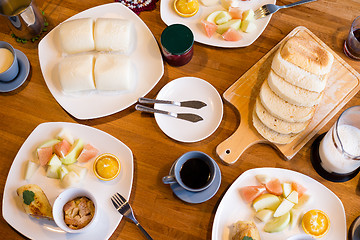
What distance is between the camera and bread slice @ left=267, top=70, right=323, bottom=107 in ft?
5.91

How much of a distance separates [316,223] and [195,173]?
2.05ft

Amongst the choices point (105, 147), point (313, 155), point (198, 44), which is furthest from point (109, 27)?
point (313, 155)

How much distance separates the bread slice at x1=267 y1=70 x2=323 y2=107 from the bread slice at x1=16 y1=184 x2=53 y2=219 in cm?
130

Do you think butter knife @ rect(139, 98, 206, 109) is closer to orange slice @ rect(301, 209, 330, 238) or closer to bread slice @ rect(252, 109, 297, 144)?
bread slice @ rect(252, 109, 297, 144)

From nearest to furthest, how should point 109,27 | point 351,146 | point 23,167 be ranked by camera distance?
point 351,146, point 23,167, point 109,27

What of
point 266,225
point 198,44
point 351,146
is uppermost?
point 198,44

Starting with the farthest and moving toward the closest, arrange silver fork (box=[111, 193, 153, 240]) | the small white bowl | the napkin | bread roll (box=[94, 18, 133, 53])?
the napkin → bread roll (box=[94, 18, 133, 53]) → silver fork (box=[111, 193, 153, 240]) → the small white bowl

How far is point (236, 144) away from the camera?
1867 millimetres

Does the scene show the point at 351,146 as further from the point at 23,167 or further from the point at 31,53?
the point at 31,53

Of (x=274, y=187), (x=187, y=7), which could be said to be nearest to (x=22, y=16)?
(x=187, y=7)

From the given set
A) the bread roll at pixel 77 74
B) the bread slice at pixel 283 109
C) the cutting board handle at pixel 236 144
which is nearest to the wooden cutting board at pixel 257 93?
the cutting board handle at pixel 236 144

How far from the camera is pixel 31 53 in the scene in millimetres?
2098

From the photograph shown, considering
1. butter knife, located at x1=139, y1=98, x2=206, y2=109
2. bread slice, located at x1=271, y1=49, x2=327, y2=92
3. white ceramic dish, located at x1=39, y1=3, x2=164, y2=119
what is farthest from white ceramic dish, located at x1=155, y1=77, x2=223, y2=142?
bread slice, located at x1=271, y1=49, x2=327, y2=92

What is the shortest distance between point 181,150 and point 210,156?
0.52 ft
